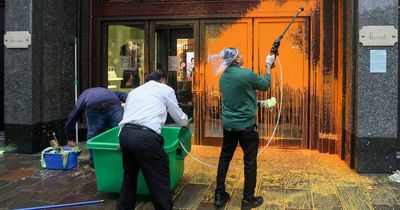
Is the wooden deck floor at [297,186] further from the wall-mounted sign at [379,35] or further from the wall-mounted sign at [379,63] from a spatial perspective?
the wall-mounted sign at [379,35]

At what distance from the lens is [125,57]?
8.84 m

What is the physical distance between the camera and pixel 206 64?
27.3 feet

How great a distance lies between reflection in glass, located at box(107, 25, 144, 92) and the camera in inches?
344

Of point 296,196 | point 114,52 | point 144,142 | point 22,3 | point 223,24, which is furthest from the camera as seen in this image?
point 114,52

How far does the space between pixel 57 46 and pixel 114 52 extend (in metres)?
1.14

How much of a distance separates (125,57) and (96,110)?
2608 mm

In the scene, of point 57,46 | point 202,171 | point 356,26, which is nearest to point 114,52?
point 57,46

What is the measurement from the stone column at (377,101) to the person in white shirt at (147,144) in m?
3.15

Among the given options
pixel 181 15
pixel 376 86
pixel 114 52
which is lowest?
pixel 376 86

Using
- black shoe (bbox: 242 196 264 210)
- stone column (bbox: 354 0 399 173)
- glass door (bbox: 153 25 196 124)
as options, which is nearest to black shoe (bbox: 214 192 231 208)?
black shoe (bbox: 242 196 264 210)

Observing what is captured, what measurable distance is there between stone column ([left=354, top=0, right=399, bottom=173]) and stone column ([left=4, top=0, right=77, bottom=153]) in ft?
17.4

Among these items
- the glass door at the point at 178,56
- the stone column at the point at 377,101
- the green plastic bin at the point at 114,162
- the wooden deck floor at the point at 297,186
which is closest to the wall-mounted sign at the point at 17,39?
the glass door at the point at 178,56

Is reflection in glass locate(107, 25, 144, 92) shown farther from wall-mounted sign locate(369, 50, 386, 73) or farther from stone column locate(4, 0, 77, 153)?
wall-mounted sign locate(369, 50, 386, 73)

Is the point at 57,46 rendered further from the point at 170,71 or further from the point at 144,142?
the point at 144,142
